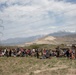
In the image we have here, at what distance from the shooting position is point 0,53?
39.1 m

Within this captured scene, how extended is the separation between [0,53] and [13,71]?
13.8 m

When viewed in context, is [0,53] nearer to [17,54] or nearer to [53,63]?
[17,54]

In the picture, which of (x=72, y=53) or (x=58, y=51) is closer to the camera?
(x=72, y=53)

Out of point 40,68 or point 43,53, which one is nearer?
point 40,68

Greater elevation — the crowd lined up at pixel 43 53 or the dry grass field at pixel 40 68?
the crowd lined up at pixel 43 53

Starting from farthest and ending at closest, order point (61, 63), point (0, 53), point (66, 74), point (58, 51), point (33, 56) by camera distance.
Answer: point (0, 53), point (33, 56), point (58, 51), point (61, 63), point (66, 74)

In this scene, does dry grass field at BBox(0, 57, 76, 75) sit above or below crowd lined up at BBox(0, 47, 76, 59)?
below

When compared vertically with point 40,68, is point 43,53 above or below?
above

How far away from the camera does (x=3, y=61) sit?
3291 centimetres

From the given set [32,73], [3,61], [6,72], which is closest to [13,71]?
[6,72]

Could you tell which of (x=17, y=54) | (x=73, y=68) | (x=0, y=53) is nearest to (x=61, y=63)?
(x=73, y=68)

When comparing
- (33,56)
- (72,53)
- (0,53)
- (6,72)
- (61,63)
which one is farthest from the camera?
(0,53)

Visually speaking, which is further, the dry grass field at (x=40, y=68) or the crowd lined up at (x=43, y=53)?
the crowd lined up at (x=43, y=53)

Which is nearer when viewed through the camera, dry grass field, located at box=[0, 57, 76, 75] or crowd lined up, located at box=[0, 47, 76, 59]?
dry grass field, located at box=[0, 57, 76, 75]
